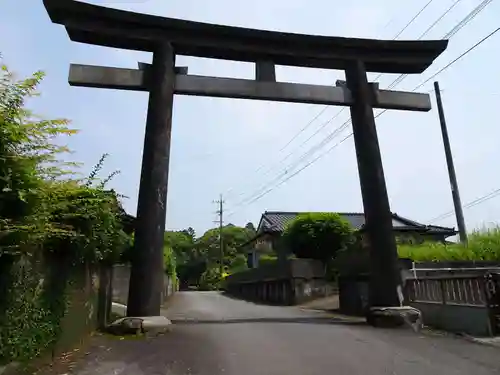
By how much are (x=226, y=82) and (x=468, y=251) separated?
992 cm

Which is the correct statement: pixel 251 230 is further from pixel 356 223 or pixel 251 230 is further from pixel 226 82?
pixel 226 82

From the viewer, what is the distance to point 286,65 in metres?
11.3

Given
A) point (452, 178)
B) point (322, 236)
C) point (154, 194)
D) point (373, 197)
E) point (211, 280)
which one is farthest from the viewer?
point (211, 280)

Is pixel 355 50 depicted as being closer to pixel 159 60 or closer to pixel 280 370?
pixel 159 60

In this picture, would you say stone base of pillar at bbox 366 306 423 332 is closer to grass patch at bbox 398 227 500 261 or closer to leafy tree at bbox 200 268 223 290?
grass patch at bbox 398 227 500 261

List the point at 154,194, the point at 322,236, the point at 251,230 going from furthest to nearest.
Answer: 1. the point at 251,230
2. the point at 322,236
3. the point at 154,194

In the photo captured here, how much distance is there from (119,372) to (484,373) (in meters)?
4.73

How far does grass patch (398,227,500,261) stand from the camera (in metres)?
13.3

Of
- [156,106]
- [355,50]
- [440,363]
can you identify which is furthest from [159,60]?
[440,363]

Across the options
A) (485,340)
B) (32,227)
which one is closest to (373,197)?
(485,340)

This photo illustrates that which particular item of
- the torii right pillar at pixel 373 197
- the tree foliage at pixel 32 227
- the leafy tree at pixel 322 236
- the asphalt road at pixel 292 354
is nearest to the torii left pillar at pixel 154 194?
the asphalt road at pixel 292 354

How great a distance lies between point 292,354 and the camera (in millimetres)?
6199

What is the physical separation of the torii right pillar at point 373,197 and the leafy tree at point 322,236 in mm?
9389

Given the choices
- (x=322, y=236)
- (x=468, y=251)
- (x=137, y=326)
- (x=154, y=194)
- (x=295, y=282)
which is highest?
(x=322, y=236)
